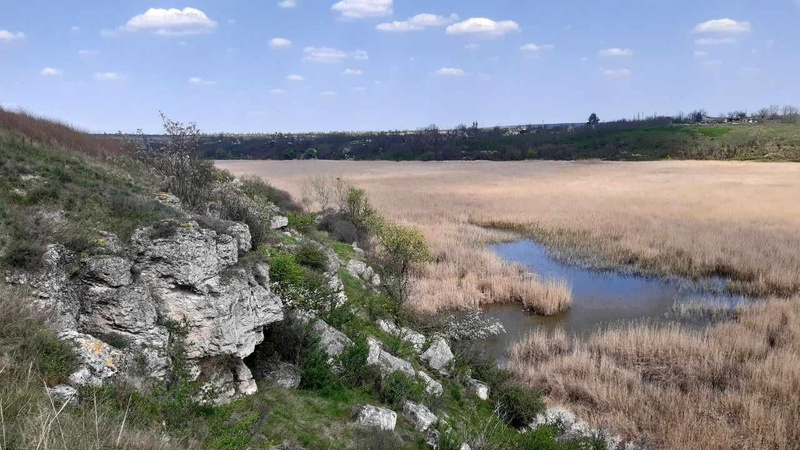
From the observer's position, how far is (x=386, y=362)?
10742mm

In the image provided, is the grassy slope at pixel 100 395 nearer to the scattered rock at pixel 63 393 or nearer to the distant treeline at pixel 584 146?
the scattered rock at pixel 63 393

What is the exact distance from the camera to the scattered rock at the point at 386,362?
10256 millimetres

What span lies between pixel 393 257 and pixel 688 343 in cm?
1034

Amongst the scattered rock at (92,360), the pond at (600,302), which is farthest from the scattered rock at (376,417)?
the pond at (600,302)

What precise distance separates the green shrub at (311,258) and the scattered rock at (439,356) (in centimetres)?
347

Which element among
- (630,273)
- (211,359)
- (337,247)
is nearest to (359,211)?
(337,247)

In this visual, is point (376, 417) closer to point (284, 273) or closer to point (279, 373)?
point (279, 373)

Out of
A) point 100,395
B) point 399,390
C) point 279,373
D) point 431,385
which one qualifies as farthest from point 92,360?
point 431,385

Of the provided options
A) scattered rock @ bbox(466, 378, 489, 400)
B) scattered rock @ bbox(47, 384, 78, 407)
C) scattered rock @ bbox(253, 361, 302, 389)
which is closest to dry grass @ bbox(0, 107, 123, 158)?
scattered rock @ bbox(253, 361, 302, 389)

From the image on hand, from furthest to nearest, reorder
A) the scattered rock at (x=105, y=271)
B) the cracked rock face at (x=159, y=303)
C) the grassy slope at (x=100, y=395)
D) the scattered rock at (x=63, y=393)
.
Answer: the scattered rock at (x=105, y=271), the cracked rock face at (x=159, y=303), the scattered rock at (x=63, y=393), the grassy slope at (x=100, y=395)

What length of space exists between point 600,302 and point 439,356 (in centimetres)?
1131

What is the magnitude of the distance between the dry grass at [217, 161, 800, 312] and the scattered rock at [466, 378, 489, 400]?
5932mm

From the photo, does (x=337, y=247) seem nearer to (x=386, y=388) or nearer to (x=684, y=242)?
(x=386, y=388)

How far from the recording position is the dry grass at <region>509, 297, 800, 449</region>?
10.3 metres
